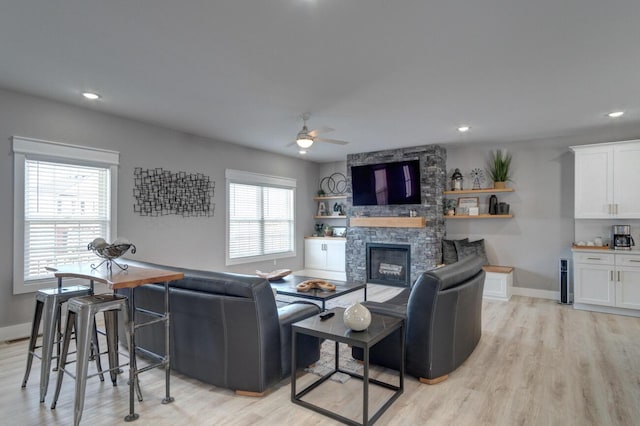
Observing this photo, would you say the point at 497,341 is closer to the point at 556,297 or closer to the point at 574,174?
the point at 556,297

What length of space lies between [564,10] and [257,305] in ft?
9.22

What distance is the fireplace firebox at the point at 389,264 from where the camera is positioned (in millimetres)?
6699

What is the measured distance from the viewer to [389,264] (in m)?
6.96

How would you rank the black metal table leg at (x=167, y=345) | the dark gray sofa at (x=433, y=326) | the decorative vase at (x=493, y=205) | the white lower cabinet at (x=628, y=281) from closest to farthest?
the black metal table leg at (x=167, y=345) < the dark gray sofa at (x=433, y=326) < the white lower cabinet at (x=628, y=281) < the decorative vase at (x=493, y=205)

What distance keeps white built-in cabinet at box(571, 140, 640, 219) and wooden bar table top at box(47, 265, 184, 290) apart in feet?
18.4

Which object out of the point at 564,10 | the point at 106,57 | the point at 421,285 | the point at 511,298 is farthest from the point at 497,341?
the point at 106,57

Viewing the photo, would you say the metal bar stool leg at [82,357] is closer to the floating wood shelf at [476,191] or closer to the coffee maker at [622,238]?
the floating wood shelf at [476,191]

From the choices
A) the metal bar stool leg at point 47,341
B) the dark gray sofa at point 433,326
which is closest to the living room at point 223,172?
the dark gray sofa at point 433,326

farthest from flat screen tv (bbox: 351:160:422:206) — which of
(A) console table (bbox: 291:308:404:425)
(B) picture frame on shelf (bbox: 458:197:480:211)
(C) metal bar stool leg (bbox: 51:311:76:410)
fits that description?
(C) metal bar stool leg (bbox: 51:311:76:410)

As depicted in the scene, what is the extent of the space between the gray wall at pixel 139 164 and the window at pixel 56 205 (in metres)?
0.09

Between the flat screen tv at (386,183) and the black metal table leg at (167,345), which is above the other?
the flat screen tv at (386,183)

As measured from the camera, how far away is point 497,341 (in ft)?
12.4

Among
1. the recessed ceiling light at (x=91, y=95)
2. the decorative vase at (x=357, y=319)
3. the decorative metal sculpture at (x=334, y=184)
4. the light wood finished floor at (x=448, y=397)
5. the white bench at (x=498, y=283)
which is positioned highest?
the recessed ceiling light at (x=91, y=95)

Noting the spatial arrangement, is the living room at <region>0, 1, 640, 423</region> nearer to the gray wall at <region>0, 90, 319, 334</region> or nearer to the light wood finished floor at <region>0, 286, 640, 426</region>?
the gray wall at <region>0, 90, 319, 334</region>
